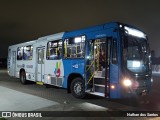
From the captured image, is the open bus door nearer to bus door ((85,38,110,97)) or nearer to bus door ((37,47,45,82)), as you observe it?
bus door ((37,47,45,82))

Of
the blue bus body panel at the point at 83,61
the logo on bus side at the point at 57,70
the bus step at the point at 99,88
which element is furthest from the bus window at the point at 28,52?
the bus step at the point at 99,88

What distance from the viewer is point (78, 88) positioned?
10938 mm

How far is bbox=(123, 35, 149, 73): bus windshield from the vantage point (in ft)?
29.8

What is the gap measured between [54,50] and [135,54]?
4.90m

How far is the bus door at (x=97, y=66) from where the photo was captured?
934cm

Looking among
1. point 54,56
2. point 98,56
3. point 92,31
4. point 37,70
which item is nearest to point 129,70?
point 98,56

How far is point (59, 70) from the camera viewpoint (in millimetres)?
12305

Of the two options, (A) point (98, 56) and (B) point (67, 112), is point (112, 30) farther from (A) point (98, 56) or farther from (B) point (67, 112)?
(B) point (67, 112)

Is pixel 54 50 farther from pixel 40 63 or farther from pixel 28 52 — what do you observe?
pixel 28 52

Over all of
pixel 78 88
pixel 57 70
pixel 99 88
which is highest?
pixel 57 70

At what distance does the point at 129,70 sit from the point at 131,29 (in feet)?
6.10

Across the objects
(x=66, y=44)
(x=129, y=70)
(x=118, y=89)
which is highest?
(x=66, y=44)

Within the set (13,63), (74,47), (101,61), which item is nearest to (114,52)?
(101,61)

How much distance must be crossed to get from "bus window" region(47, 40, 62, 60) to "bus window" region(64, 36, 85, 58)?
58cm
